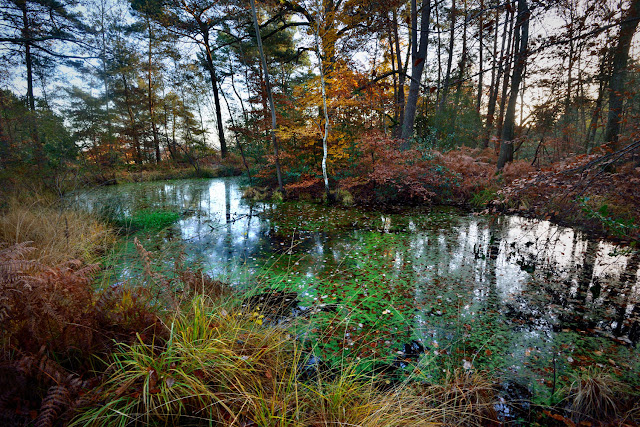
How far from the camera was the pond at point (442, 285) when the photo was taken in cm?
219

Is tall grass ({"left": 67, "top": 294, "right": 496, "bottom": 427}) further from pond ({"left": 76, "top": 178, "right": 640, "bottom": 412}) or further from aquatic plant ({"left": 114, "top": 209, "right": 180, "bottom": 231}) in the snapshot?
aquatic plant ({"left": 114, "top": 209, "right": 180, "bottom": 231})

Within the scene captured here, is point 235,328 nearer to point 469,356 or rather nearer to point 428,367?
point 428,367

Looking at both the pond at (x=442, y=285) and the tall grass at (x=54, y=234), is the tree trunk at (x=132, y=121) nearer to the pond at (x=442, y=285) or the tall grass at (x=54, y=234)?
the pond at (x=442, y=285)

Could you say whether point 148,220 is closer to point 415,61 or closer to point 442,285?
point 442,285

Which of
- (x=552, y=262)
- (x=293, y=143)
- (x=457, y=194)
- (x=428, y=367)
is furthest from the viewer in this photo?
(x=293, y=143)

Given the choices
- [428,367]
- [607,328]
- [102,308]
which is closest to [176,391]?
[102,308]

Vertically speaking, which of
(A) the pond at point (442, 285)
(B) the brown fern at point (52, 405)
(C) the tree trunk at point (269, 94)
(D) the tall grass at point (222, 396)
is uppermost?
(C) the tree trunk at point (269, 94)

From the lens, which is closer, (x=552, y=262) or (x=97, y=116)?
(x=552, y=262)

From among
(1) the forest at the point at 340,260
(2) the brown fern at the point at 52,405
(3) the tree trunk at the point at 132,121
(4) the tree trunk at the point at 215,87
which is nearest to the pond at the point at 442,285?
(1) the forest at the point at 340,260

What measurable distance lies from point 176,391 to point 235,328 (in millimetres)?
478

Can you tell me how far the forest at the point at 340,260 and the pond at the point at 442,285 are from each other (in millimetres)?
30

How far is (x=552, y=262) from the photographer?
3986mm

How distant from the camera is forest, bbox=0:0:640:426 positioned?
1.39 m

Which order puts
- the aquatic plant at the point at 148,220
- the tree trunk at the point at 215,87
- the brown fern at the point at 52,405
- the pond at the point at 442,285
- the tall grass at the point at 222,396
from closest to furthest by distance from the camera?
the brown fern at the point at 52,405 → the tall grass at the point at 222,396 → the pond at the point at 442,285 → the aquatic plant at the point at 148,220 → the tree trunk at the point at 215,87
